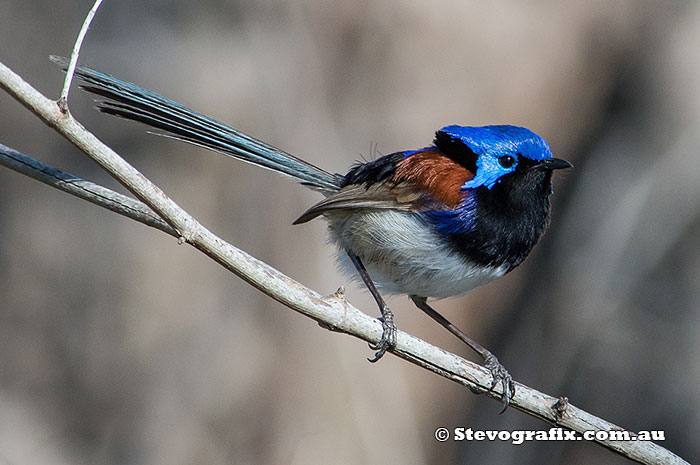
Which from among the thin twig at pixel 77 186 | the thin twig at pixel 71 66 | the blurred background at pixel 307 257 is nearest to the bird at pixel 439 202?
the thin twig at pixel 77 186

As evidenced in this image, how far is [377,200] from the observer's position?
12.3 feet

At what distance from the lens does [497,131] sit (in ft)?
12.0

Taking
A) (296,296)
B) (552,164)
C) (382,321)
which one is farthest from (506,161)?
(296,296)

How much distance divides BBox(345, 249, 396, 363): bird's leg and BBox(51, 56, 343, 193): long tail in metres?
0.47

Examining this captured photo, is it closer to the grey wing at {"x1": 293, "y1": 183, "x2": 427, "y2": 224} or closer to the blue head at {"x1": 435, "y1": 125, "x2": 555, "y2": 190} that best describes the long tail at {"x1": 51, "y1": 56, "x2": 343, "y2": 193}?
the grey wing at {"x1": 293, "y1": 183, "x2": 427, "y2": 224}

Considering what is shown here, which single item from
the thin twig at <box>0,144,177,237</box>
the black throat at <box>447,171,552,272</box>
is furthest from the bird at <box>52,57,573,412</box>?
the thin twig at <box>0,144,177,237</box>

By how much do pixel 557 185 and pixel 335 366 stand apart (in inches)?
97.3

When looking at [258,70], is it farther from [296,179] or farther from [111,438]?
[111,438]

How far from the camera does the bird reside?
348 cm

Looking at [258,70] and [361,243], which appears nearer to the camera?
[361,243]

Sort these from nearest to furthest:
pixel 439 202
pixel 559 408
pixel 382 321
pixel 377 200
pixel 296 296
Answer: pixel 296 296 → pixel 559 408 → pixel 382 321 → pixel 439 202 → pixel 377 200

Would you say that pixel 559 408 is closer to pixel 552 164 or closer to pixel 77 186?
pixel 552 164

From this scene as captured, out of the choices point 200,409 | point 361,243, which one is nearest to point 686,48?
point 361,243

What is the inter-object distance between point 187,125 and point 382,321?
4.07 feet
